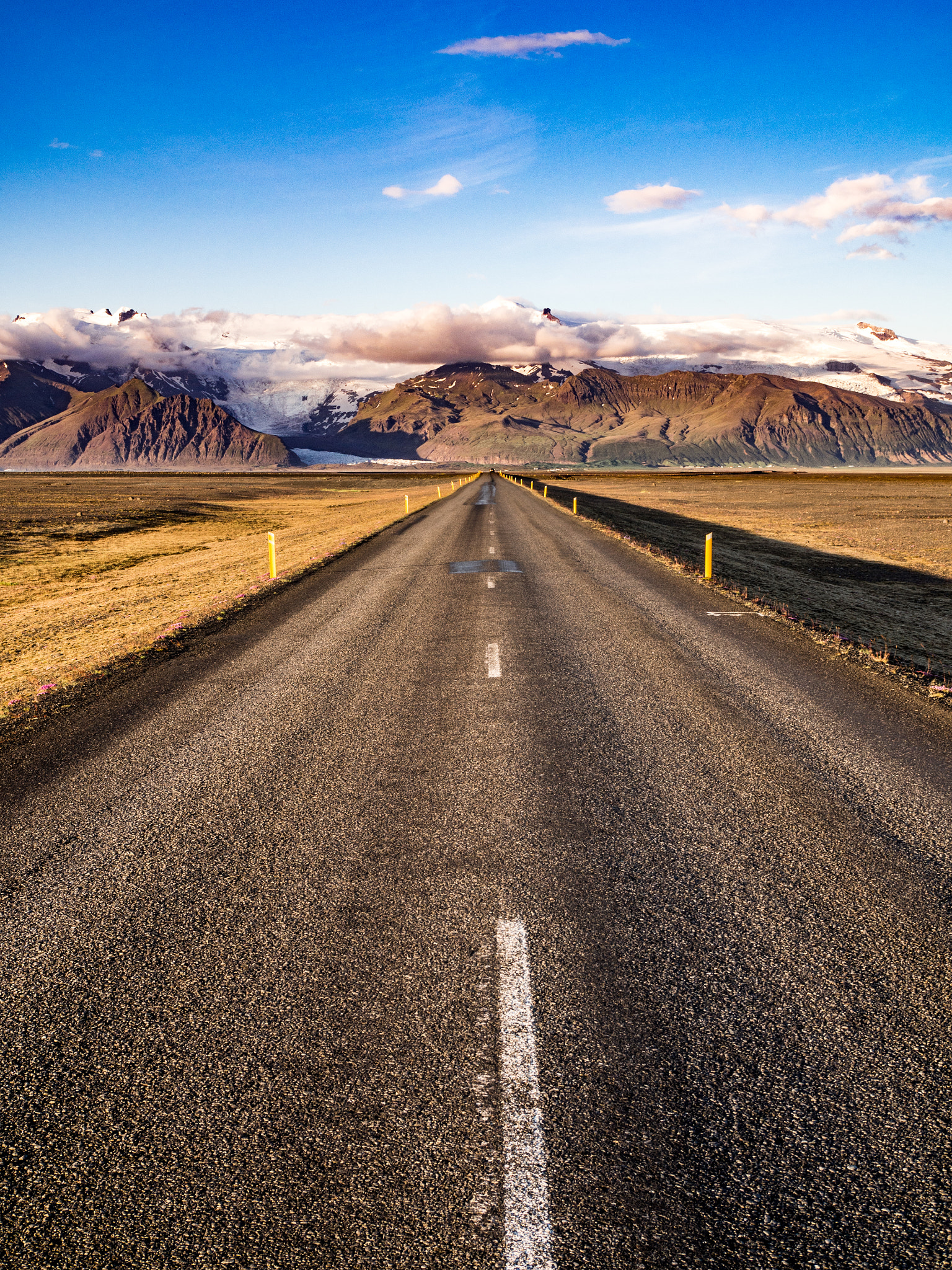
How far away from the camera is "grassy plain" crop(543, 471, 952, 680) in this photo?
A: 56.4ft

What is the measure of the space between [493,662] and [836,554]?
83.2 feet

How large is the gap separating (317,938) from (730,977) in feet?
7.90

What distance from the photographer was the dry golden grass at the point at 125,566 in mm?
13219

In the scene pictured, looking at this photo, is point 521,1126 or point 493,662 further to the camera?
point 493,662

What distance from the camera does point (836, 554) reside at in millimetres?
31062

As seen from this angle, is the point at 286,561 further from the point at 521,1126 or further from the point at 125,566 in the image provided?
the point at 521,1126

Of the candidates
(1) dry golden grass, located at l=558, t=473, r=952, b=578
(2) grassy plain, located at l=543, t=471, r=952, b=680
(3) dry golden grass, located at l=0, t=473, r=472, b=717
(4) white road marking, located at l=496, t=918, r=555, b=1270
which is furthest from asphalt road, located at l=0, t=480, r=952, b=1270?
(1) dry golden grass, located at l=558, t=473, r=952, b=578

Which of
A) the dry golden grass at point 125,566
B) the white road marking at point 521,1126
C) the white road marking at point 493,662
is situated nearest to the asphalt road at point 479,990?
the white road marking at point 521,1126

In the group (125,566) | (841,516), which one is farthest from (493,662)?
(841,516)

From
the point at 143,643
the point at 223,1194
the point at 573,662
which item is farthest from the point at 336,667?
the point at 223,1194

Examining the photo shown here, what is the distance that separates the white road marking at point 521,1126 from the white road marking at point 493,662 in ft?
19.6

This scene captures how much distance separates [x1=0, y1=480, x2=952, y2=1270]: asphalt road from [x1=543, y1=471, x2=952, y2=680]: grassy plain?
311 inches

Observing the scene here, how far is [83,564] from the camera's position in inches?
1142

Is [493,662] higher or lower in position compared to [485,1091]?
higher
